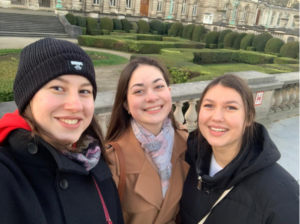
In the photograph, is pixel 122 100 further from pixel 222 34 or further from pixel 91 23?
pixel 91 23

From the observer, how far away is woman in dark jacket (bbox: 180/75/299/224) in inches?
57.0

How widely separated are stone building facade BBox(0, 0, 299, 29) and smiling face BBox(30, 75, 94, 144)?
1029 inches

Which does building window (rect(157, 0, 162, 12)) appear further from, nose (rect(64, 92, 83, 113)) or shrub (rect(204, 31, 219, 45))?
nose (rect(64, 92, 83, 113))

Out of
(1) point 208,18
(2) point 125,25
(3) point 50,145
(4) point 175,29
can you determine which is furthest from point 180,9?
(3) point 50,145

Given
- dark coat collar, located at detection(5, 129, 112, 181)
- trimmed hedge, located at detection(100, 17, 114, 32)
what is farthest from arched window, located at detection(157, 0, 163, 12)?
dark coat collar, located at detection(5, 129, 112, 181)

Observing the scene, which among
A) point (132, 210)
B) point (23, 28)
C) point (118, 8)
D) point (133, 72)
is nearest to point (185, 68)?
point (133, 72)

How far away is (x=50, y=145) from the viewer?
1.15 meters

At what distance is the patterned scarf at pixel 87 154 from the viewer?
1249 mm

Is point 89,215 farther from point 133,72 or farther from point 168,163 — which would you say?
point 133,72

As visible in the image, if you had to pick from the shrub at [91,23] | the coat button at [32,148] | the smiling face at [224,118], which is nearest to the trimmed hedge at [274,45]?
the shrub at [91,23]

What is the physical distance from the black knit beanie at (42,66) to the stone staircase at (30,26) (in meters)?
19.0

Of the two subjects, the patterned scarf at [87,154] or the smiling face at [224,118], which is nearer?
the patterned scarf at [87,154]

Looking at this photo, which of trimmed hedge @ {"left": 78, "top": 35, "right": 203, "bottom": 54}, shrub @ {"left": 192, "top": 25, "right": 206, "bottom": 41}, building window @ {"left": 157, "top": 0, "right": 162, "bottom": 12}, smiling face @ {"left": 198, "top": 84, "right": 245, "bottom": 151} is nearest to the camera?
smiling face @ {"left": 198, "top": 84, "right": 245, "bottom": 151}

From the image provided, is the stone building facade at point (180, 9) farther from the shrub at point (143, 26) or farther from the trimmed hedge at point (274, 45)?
the trimmed hedge at point (274, 45)
